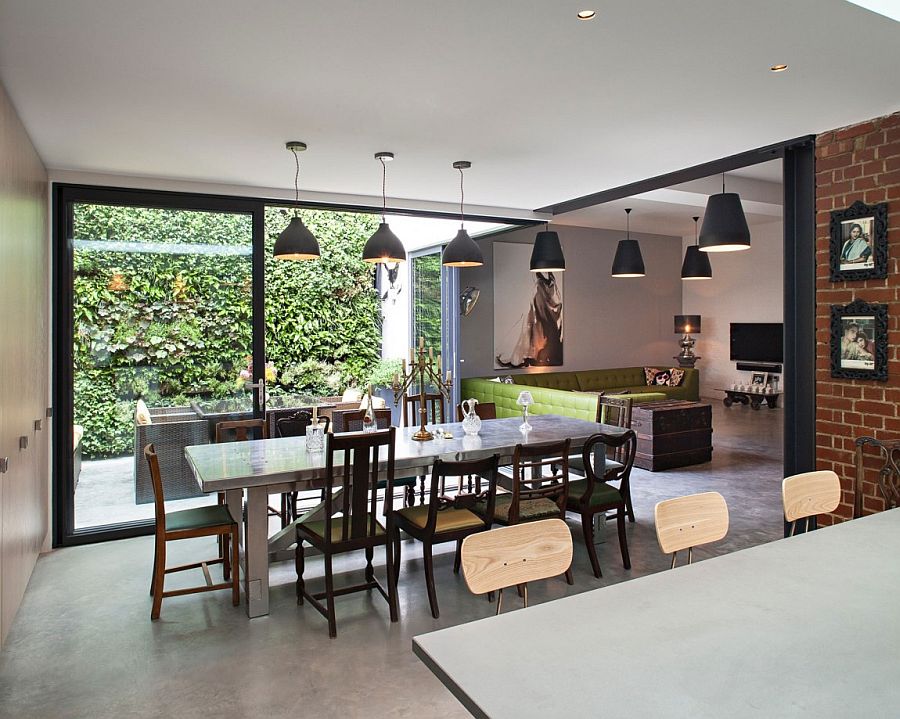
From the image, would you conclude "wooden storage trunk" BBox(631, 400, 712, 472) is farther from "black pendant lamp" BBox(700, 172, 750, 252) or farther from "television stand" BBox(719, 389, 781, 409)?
"television stand" BBox(719, 389, 781, 409)

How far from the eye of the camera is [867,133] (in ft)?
11.9

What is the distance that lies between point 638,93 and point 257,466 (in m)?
2.63

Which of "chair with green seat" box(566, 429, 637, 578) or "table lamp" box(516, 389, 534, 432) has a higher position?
"table lamp" box(516, 389, 534, 432)

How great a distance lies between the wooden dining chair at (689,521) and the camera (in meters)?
2.28

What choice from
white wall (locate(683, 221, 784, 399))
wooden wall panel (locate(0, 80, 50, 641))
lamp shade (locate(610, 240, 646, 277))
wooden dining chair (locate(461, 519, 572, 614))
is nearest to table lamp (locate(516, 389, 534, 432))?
wooden dining chair (locate(461, 519, 572, 614))

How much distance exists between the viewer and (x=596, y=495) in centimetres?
409

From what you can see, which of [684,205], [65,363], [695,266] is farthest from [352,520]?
[695,266]

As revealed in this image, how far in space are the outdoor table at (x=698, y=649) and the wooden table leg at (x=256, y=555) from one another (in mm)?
2088

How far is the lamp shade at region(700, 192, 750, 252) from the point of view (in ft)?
14.3

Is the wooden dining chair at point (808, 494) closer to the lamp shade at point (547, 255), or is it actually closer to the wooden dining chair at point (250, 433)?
the wooden dining chair at point (250, 433)

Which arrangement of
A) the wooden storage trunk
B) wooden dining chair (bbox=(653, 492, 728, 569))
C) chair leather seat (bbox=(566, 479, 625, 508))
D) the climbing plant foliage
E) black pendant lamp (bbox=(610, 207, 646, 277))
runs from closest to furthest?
1. wooden dining chair (bbox=(653, 492, 728, 569))
2. chair leather seat (bbox=(566, 479, 625, 508))
3. the climbing plant foliage
4. the wooden storage trunk
5. black pendant lamp (bbox=(610, 207, 646, 277))

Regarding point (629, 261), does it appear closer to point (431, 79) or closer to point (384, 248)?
point (384, 248)

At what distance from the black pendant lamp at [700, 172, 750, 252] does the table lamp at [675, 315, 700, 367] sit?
648 cm

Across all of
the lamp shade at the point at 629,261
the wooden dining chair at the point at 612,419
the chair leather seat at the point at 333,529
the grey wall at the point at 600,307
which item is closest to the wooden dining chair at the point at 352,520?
the chair leather seat at the point at 333,529
